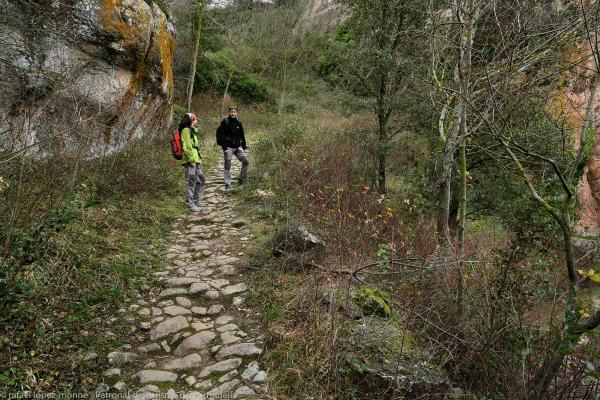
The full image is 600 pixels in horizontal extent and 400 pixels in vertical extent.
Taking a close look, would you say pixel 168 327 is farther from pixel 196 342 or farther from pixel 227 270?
pixel 227 270

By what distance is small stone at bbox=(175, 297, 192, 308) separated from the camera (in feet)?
14.2

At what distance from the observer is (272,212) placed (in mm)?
6801

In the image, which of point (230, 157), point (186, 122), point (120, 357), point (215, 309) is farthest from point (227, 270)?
point (230, 157)

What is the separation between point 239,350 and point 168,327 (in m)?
0.85

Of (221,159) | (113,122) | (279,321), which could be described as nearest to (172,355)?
(279,321)

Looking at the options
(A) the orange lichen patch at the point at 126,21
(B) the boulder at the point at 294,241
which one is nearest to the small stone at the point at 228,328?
(B) the boulder at the point at 294,241

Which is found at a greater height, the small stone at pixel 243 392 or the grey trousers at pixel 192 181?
the grey trousers at pixel 192 181

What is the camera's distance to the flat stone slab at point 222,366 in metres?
3.34

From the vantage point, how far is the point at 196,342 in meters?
3.73

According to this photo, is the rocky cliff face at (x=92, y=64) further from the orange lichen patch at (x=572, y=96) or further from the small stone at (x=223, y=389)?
the orange lichen patch at (x=572, y=96)

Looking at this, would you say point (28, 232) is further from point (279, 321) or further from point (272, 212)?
point (272, 212)

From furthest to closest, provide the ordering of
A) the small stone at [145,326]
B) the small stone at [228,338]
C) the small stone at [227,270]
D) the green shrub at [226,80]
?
1. the green shrub at [226,80]
2. the small stone at [227,270]
3. the small stone at [145,326]
4. the small stone at [228,338]

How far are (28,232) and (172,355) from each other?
1.64 meters

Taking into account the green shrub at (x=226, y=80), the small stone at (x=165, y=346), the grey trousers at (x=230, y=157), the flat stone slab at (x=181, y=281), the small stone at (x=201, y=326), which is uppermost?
the green shrub at (x=226, y=80)
